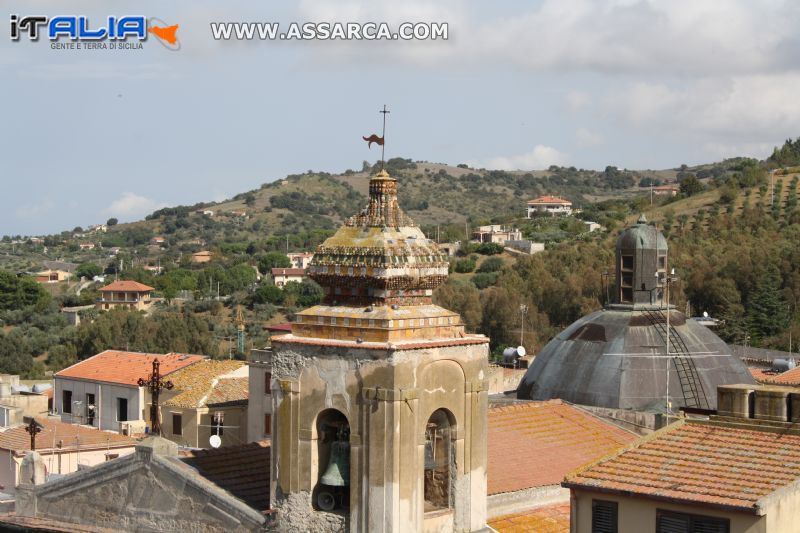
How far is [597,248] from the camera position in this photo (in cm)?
8325

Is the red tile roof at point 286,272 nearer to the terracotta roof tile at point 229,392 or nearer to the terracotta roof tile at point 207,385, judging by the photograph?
the terracotta roof tile at point 207,385

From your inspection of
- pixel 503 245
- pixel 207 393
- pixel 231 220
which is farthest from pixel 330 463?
pixel 231 220

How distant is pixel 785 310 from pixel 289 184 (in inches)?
5282

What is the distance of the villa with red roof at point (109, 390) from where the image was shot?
1919 inches

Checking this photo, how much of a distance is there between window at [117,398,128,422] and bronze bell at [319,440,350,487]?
33846mm

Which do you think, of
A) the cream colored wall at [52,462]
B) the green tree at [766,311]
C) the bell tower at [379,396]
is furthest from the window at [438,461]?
the green tree at [766,311]

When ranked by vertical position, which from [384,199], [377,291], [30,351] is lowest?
[30,351]

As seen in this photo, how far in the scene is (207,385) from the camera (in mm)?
44156

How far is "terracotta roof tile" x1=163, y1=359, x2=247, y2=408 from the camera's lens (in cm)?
4281

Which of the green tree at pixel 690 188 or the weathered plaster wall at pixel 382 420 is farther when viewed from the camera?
the green tree at pixel 690 188

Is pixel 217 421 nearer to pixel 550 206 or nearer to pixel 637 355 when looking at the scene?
pixel 637 355

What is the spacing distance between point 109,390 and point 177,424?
809cm

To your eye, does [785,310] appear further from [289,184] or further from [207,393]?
[289,184]

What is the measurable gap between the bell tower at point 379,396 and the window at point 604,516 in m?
1.92
